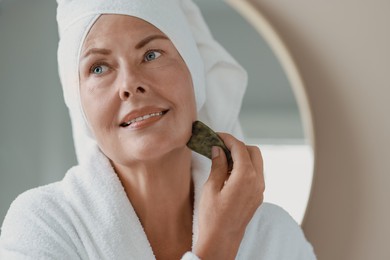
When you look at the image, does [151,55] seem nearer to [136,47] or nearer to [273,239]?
[136,47]

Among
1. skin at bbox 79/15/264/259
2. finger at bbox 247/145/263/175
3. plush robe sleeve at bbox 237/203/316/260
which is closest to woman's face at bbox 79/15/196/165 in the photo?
skin at bbox 79/15/264/259

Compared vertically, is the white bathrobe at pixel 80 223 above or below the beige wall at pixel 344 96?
below

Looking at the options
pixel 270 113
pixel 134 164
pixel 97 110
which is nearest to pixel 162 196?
pixel 134 164

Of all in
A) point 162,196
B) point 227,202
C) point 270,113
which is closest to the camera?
point 227,202

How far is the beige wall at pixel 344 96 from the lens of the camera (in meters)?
1.59

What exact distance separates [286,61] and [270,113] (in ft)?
0.45

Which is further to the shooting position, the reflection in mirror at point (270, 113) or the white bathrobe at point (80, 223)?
the reflection in mirror at point (270, 113)

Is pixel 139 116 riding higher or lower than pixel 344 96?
lower

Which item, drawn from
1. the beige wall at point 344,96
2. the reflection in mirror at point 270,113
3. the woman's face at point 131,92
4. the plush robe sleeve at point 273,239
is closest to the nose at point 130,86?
the woman's face at point 131,92

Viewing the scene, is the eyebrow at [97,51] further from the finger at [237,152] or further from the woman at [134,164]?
the finger at [237,152]

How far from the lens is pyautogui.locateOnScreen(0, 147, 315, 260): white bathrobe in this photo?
2.95ft

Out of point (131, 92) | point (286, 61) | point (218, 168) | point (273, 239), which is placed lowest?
point (273, 239)

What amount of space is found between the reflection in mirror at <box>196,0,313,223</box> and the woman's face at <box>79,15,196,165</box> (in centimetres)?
56

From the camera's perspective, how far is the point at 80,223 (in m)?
0.94
